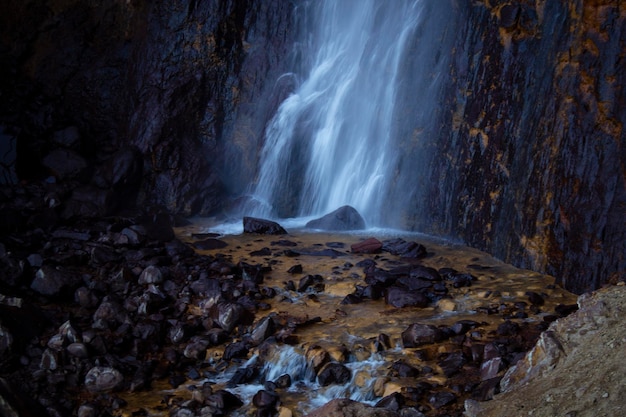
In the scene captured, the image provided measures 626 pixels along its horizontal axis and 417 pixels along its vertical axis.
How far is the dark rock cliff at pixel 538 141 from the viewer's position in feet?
20.6

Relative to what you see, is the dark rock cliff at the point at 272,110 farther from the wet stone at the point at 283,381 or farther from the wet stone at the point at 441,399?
the wet stone at the point at 283,381

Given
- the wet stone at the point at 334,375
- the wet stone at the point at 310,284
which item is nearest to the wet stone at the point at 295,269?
the wet stone at the point at 310,284

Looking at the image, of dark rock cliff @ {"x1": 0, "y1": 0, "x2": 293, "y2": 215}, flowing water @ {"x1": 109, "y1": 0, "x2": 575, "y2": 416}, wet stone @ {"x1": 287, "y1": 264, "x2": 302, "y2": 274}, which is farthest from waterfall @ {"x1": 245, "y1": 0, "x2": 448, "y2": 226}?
wet stone @ {"x1": 287, "y1": 264, "x2": 302, "y2": 274}

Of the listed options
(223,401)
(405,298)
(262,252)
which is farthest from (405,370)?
(262,252)

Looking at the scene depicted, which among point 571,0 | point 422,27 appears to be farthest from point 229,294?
point 422,27

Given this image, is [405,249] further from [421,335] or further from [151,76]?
[151,76]

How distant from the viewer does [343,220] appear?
35.6 ft

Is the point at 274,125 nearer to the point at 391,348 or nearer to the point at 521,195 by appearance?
the point at 521,195

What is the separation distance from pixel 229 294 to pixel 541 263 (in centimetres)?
388

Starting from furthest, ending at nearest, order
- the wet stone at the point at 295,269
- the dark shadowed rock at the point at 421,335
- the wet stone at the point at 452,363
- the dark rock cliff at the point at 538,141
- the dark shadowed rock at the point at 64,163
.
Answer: the dark shadowed rock at the point at 64,163 → the wet stone at the point at 295,269 → the dark rock cliff at the point at 538,141 → the dark shadowed rock at the point at 421,335 → the wet stone at the point at 452,363

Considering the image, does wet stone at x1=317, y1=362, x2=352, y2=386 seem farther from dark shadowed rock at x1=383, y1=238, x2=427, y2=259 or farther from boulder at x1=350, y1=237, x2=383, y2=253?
boulder at x1=350, y1=237, x2=383, y2=253

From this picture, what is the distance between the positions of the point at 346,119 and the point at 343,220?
2.73 m

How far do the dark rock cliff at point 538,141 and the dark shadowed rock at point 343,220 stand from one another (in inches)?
48.9

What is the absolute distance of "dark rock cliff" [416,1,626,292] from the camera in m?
6.28
